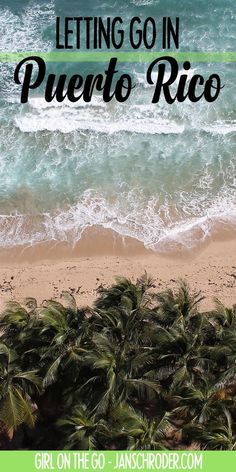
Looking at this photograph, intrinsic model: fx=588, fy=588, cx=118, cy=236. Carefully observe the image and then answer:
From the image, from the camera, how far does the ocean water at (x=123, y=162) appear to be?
29.6 meters

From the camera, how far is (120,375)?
60.2ft

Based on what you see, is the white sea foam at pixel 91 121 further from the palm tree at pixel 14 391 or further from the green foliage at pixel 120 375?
the palm tree at pixel 14 391

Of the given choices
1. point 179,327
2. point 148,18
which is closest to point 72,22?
point 148,18

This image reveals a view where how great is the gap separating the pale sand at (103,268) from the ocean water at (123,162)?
717 mm

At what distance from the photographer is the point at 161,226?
2938 cm

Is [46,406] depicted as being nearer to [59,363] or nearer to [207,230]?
[59,363]

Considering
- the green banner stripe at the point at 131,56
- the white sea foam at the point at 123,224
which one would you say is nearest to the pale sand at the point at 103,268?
the white sea foam at the point at 123,224

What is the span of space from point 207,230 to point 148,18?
19583mm

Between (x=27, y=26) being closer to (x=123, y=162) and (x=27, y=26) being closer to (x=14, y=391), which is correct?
(x=123, y=162)

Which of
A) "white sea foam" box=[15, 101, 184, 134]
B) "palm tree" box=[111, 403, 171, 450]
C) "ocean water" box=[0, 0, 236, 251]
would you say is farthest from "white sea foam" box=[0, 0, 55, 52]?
"palm tree" box=[111, 403, 171, 450]

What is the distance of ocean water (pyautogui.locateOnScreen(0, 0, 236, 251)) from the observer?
29578 millimetres

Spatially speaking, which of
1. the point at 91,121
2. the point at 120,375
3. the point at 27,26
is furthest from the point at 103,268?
the point at 27,26

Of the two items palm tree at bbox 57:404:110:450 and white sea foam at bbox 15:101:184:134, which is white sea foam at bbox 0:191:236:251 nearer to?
white sea foam at bbox 15:101:184:134

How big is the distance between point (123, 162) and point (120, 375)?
16.8 meters
